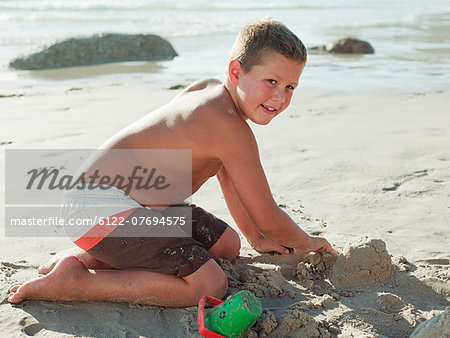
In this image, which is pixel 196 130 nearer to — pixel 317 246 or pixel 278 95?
pixel 278 95

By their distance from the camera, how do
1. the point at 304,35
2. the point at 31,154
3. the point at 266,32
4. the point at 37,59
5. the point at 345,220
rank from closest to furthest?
the point at 266,32, the point at 345,220, the point at 31,154, the point at 37,59, the point at 304,35

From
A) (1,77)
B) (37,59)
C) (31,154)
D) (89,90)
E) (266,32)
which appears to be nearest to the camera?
(266,32)

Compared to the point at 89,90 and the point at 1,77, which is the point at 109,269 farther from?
the point at 1,77

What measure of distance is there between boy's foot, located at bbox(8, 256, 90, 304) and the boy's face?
1029 mm

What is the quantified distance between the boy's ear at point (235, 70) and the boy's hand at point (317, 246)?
0.81 metres

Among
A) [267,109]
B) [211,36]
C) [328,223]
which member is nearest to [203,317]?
[267,109]

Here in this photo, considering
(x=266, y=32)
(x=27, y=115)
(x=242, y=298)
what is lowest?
(x=27, y=115)

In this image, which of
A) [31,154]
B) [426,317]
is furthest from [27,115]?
[426,317]

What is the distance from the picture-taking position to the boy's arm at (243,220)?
282cm

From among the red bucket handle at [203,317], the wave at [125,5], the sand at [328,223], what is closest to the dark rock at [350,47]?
the sand at [328,223]

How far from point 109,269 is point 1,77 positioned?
5976 mm

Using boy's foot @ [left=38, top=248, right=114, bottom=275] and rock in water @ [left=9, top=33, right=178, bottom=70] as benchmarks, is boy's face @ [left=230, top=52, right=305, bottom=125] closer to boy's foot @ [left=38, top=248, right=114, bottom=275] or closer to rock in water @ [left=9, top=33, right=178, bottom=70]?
boy's foot @ [left=38, top=248, right=114, bottom=275]

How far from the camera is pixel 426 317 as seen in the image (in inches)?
85.3

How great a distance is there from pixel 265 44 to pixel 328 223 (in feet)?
3.84
